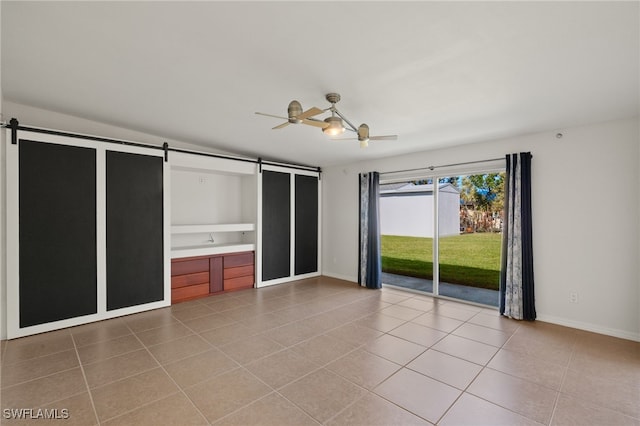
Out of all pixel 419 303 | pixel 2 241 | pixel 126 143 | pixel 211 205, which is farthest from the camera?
pixel 211 205

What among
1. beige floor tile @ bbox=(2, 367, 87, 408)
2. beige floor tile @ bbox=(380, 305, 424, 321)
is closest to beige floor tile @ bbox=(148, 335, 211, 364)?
beige floor tile @ bbox=(2, 367, 87, 408)

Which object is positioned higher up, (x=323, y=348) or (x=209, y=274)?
(x=209, y=274)

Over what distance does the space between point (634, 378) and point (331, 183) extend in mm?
5228

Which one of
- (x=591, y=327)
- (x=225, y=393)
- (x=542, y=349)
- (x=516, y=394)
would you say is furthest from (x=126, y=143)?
(x=591, y=327)

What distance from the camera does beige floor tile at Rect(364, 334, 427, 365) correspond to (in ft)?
Answer: 9.43

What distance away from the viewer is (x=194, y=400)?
2.19 meters

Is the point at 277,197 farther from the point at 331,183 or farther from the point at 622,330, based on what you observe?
the point at 622,330

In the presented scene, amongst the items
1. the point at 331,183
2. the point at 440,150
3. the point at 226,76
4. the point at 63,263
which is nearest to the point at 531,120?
the point at 440,150

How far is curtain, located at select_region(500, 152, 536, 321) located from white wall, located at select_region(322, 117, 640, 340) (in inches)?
5.0

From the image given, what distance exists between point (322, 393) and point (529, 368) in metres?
1.93

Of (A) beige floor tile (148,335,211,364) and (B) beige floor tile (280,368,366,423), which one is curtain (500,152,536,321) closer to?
(B) beige floor tile (280,368,366,423)

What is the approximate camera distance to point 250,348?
305cm

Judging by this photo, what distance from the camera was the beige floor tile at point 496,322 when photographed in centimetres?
364

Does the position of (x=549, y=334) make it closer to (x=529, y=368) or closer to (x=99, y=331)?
(x=529, y=368)
